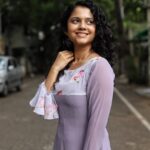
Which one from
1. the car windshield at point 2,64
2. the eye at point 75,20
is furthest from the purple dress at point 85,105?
the car windshield at point 2,64

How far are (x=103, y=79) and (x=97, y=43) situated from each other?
354mm

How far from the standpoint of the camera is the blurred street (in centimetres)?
1019

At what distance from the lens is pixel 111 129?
12.3 metres

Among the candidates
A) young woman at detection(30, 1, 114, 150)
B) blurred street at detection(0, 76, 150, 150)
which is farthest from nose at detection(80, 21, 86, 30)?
blurred street at detection(0, 76, 150, 150)

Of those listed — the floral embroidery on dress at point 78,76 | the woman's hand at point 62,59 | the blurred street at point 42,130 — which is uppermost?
the woman's hand at point 62,59

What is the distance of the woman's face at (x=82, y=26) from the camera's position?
11.1 feet

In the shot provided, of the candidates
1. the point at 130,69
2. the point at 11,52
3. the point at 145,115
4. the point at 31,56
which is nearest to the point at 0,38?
the point at 11,52

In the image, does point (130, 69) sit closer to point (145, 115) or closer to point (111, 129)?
point (145, 115)

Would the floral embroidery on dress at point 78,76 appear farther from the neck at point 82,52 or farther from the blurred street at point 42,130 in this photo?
the blurred street at point 42,130

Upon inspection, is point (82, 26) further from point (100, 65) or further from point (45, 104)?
point (45, 104)

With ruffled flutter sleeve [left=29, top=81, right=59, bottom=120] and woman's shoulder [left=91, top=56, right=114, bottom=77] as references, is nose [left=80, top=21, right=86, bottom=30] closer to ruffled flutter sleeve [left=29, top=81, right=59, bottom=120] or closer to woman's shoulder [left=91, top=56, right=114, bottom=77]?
woman's shoulder [left=91, top=56, right=114, bottom=77]

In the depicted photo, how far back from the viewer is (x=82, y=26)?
3.38m

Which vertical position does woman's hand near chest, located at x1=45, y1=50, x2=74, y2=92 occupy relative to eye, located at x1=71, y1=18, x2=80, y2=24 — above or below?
below

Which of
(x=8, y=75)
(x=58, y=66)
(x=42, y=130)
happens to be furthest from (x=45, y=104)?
(x=8, y=75)
